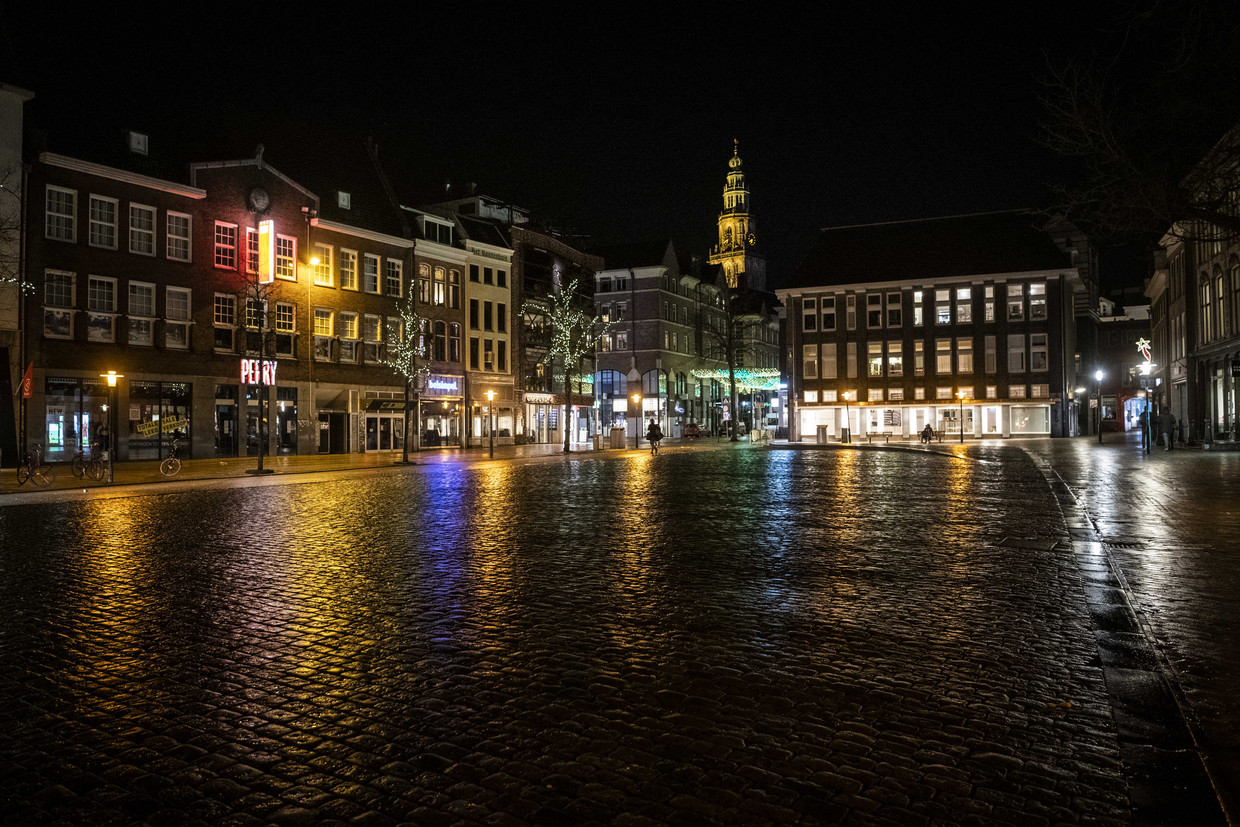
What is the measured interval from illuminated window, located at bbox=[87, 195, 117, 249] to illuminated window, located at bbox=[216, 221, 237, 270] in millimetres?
4666

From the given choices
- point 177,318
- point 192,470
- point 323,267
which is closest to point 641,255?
point 323,267

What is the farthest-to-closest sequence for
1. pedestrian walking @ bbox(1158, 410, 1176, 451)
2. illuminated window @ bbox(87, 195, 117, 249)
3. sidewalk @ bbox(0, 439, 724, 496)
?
1. pedestrian walking @ bbox(1158, 410, 1176, 451)
2. illuminated window @ bbox(87, 195, 117, 249)
3. sidewalk @ bbox(0, 439, 724, 496)

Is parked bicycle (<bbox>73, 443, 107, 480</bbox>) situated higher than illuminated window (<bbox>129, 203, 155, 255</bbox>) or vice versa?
illuminated window (<bbox>129, 203, 155, 255</bbox>)

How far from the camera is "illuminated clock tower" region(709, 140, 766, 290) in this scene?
134 m

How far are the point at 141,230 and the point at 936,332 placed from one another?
57505 millimetres

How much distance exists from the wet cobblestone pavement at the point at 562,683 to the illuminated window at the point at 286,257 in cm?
3371

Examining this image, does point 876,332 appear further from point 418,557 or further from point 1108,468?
point 418,557

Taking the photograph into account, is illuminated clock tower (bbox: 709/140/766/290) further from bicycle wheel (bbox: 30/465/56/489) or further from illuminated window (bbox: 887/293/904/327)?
bicycle wheel (bbox: 30/465/56/489)

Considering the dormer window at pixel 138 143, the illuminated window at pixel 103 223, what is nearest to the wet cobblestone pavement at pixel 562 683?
the illuminated window at pixel 103 223

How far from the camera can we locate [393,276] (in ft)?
168

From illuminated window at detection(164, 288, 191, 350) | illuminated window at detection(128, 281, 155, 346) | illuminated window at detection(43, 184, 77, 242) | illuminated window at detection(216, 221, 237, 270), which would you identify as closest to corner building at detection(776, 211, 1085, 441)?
illuminated window at detection(216, 221, 237, 270)

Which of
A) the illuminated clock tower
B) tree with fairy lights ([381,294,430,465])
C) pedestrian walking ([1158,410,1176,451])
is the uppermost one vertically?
the illuminated clock tower

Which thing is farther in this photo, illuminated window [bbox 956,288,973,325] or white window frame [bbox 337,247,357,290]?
illuminated window [bbox 956,288,973,325]

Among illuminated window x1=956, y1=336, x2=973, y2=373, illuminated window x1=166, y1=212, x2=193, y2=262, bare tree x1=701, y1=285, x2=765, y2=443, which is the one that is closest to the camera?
illuminated window x1=166, y1=212, x2=193, y2=262
